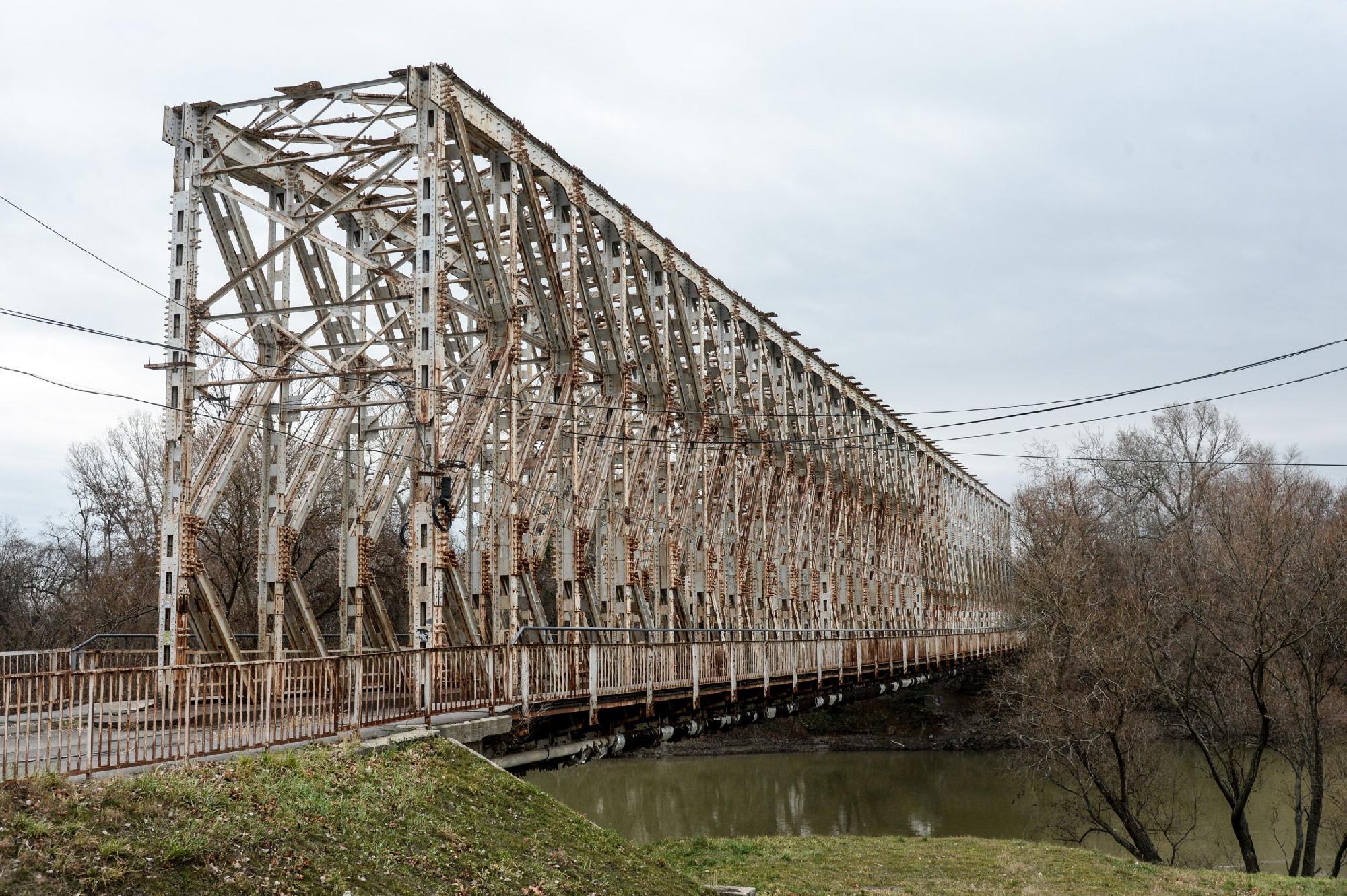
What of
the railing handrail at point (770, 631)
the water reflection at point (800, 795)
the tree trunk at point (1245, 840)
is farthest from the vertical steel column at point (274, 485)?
the tree trunk at point (1245, 840)

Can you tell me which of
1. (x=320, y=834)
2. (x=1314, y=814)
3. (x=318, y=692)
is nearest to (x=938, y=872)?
(x=1314, y=814)

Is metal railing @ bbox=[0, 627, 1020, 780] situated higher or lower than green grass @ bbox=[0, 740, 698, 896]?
higher

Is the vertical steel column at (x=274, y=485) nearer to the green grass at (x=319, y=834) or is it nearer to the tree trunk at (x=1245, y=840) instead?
the green grass at (x=319, y=834)

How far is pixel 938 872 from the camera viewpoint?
23.4 metres

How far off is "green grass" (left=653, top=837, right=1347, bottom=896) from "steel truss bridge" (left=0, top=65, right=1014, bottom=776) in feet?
10.7

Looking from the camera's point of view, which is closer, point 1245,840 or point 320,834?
point 320,834

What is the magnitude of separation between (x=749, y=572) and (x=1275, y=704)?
16107mm

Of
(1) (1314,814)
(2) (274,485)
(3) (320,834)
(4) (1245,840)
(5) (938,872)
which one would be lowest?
(4) (1245,840)

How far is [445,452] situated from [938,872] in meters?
12.4

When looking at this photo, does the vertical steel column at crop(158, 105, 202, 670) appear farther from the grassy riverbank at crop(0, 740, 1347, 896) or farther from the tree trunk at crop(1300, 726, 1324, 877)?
the tree trunk at crop(1300, 726, 1324, 877)

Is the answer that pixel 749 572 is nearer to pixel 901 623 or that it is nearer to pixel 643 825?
pixel 643 825

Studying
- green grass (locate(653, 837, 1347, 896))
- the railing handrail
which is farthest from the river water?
green grass (locate(653, 837, 1347, 896))

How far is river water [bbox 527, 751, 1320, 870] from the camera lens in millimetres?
36906

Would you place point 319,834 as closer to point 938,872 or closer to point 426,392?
point 426,392
